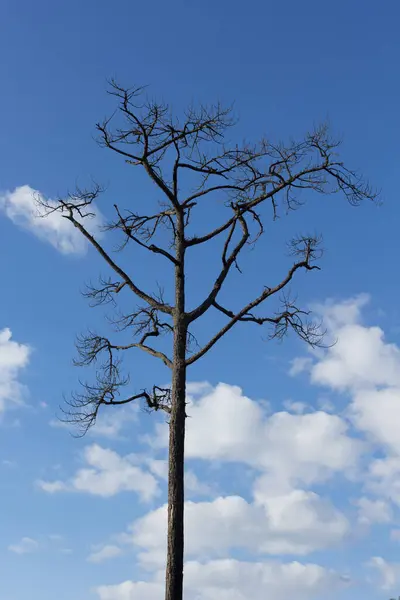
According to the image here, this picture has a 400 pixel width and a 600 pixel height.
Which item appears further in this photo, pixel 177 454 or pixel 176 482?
pixel 177 454

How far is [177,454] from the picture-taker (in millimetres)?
10641

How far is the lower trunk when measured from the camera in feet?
32.8

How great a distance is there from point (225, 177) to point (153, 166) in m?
1.28

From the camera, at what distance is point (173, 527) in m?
10.2

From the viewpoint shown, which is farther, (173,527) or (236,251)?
(236,251)

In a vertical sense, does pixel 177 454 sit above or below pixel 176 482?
above

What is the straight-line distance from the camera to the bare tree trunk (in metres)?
10.0

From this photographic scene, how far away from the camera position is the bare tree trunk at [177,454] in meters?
10.0

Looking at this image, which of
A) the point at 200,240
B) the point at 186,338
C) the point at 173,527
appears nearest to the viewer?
the point at 173,527

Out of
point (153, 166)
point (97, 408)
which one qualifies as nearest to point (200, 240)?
point (153, 166)

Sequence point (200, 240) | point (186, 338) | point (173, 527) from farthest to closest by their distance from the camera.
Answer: point (200, 240), point (186, 338), point (173, 527)

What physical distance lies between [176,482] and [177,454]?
40cm

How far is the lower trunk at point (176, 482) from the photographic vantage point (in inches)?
393

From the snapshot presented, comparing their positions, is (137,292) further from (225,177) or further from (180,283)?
(225,177)
